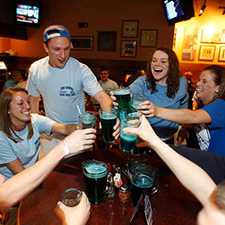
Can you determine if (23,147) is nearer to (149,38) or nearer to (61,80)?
(61,80)

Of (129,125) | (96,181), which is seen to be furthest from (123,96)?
(96,181)

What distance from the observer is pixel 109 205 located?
1082mm

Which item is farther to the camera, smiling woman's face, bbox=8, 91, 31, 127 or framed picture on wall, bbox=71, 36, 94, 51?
framed picture on wall, bbox=71, 36, 94, 51

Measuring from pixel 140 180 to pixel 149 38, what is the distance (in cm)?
562

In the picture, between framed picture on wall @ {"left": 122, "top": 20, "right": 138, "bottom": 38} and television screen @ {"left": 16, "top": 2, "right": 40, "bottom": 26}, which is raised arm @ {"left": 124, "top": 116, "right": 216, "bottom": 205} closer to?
framed picture on wall @ {"left": 122, "top": 20, "right": 138, "bottom": 38}

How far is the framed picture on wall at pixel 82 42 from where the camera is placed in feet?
21.3

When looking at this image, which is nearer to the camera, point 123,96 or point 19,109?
point 123,96

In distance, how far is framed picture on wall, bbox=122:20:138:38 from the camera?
19.5ft

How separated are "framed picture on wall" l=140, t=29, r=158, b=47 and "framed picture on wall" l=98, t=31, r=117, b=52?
37.5 inches

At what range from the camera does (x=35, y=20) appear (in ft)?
21.3

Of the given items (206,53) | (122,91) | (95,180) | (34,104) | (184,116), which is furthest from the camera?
(206,53)

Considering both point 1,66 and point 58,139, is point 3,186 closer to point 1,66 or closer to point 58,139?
point 58,139

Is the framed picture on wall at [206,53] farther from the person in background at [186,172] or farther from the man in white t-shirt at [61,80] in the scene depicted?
the person in background at [186,172]

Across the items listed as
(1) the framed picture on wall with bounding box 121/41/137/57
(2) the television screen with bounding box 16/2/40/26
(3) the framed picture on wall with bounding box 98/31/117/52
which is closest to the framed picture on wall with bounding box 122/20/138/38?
(1) the framed picture on wall with bounding box 121/41/137/57
